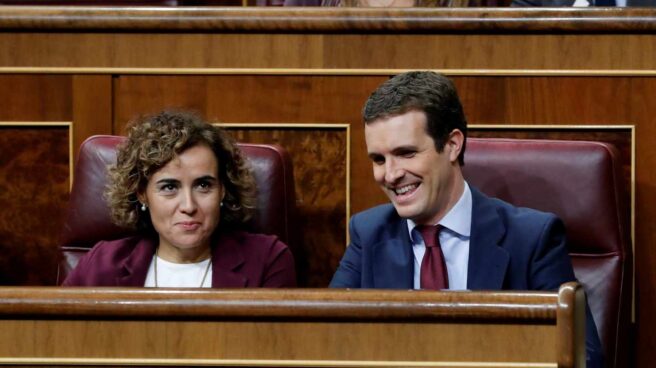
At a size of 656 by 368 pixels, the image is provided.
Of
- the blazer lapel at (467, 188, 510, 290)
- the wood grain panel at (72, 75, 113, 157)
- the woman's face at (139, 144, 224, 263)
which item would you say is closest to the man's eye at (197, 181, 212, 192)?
the woman's face at (139, 144, 224, 263)

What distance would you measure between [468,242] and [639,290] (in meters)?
0.28

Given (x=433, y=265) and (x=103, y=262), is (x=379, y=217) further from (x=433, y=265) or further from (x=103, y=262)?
(x=103, y=262)

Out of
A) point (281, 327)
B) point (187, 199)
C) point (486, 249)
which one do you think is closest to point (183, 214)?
point (187, 199)

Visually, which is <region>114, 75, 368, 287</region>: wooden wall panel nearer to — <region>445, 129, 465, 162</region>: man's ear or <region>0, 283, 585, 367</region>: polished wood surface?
<region>445, 129, 465, 162</region>: man's ear

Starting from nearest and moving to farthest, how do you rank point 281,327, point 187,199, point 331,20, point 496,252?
point 281,327, point 496,252, point 187,199, point 331,20

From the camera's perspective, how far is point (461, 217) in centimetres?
124

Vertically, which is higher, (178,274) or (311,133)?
(311,133)

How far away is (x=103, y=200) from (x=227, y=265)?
0.57 ft

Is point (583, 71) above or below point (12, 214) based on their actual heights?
above

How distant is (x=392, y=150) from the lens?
123cm

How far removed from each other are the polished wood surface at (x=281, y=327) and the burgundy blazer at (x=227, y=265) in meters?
0.44

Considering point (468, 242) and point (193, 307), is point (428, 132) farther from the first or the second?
point (193, 307)

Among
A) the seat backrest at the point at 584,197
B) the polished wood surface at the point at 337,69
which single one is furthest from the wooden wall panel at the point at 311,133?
the seat backrest at the point at 584,197

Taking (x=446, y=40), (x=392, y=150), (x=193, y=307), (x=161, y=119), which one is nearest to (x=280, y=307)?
(x=193, y=307)
